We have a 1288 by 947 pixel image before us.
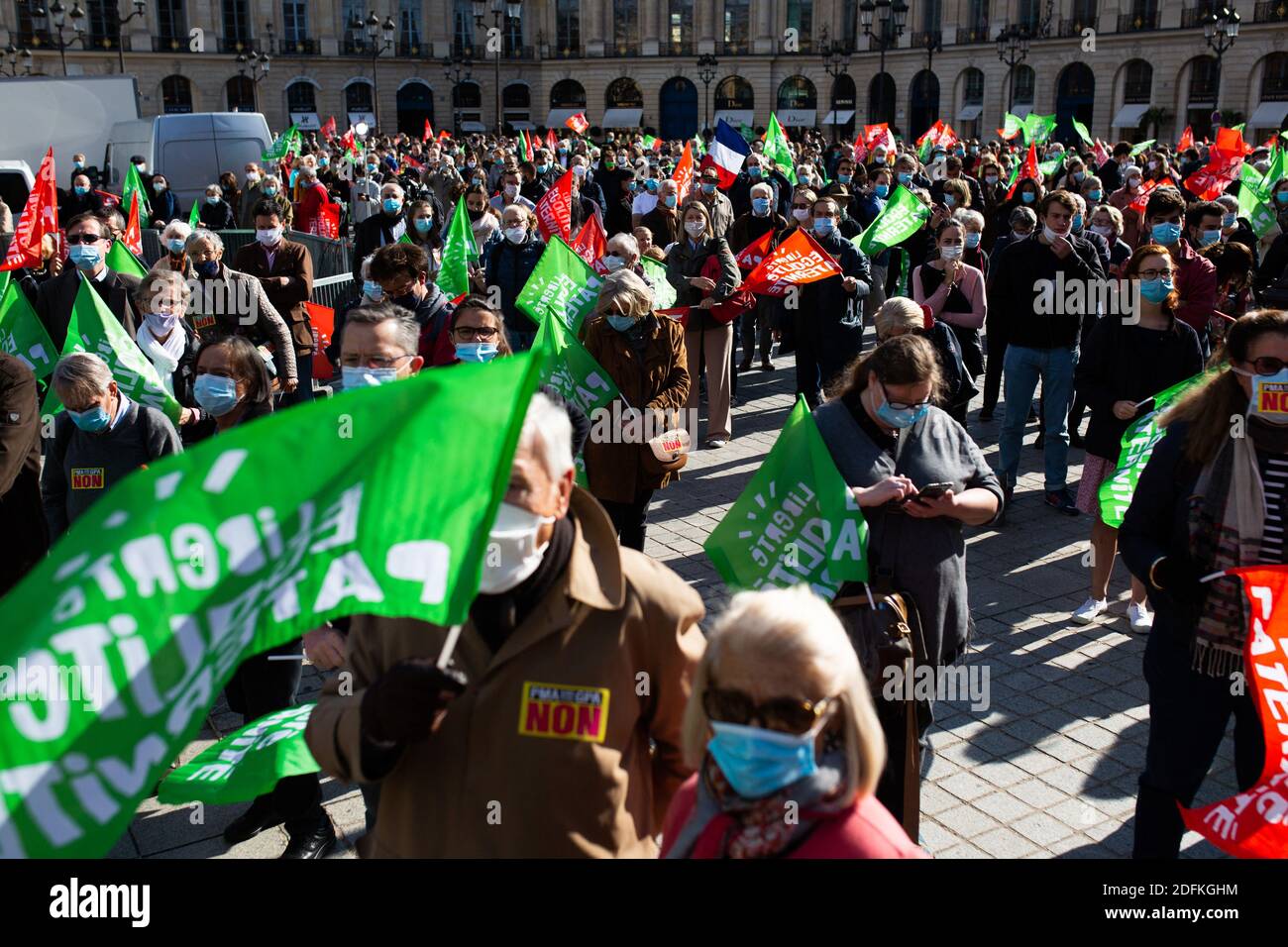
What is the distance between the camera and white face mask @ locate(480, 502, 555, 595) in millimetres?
2377

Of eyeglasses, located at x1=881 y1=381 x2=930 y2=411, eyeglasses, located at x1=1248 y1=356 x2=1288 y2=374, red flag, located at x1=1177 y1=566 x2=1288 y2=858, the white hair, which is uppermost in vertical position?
the white hair

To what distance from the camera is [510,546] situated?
93.7 inches

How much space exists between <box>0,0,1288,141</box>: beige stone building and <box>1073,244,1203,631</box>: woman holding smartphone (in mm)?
49923

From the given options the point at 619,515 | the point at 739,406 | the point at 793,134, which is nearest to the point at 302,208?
the point at 739,406

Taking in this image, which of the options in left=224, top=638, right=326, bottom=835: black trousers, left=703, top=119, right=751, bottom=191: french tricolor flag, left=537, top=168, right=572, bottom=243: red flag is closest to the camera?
left=224, top=638, right=326, bottom=835: black trousers

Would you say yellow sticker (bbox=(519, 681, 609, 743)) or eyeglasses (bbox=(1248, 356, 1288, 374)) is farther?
eyeglasses (bbox=(1248, 356, 1288, 374))

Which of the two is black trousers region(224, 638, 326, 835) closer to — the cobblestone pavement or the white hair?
the cobblestone pavement

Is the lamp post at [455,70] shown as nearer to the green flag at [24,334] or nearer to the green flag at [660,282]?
the green flag at [660,282]

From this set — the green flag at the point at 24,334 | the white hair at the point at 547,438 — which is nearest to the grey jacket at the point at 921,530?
the white hair at the point at 547,438

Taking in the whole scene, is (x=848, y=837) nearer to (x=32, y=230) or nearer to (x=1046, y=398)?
(x=1046, y=398)

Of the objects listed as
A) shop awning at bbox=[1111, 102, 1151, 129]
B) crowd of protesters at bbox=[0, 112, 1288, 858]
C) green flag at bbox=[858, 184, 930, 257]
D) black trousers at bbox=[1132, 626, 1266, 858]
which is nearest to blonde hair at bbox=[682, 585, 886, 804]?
crowd of protesters at bbox=[0, 112, 1288, 858]

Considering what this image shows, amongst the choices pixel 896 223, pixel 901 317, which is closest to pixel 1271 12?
pixel 896 223
